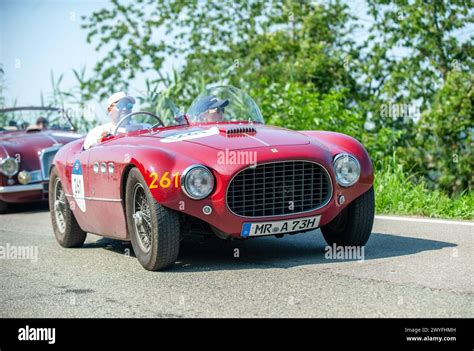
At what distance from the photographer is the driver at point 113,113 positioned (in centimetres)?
891

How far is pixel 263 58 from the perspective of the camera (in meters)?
23.2

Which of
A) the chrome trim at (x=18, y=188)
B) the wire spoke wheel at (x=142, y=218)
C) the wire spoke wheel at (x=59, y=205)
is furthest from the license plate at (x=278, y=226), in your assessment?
the chrome trim at (x=18, y=188)

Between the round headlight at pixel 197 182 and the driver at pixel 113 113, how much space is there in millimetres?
2228

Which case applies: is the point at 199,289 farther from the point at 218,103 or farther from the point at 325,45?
the point at 325,45

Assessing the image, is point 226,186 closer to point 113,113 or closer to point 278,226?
point 278,226

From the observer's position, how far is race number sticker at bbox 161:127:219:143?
749cm

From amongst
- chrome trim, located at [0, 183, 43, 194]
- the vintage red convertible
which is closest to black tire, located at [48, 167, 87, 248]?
the vintage red convertible

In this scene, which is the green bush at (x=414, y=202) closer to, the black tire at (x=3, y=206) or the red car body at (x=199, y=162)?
the red car body at (x=199, y=162)

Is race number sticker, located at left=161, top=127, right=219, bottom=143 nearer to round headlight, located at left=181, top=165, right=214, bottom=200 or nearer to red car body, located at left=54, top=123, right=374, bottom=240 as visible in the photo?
red car body, located at left=54, top=123, right=374, bottom=240

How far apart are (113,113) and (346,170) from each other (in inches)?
110

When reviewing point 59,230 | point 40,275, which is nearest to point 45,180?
point 59,230

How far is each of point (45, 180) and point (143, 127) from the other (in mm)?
5969

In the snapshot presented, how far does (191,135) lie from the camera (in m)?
7.58

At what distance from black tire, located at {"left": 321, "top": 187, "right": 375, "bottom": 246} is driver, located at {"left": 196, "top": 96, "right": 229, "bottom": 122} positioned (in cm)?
163
